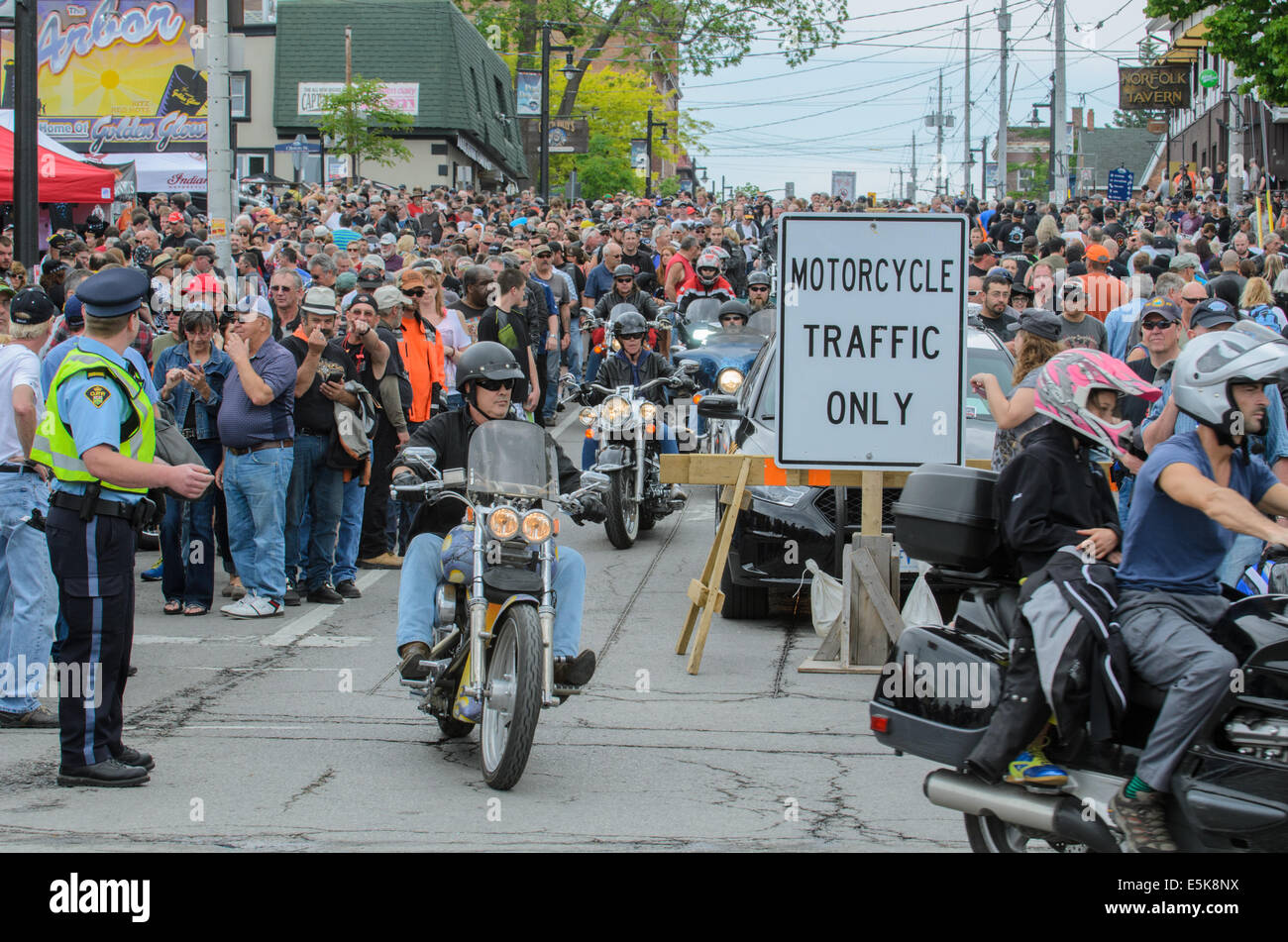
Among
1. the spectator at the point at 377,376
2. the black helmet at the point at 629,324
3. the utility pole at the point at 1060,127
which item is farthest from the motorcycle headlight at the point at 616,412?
the utility pole at the point at 1060,127

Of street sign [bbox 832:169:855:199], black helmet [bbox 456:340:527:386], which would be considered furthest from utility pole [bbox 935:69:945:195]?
black helmet [bbox 456:340:527:386]

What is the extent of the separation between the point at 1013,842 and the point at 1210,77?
159 ft

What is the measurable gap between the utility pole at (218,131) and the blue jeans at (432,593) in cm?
905

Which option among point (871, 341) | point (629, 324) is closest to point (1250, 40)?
point (629, 324)

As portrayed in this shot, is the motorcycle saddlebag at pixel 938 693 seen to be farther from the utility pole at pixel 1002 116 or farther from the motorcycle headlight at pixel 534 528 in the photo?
the utility pole at pixel 1002 116

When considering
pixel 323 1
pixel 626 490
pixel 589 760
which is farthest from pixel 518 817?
pixel 323 1

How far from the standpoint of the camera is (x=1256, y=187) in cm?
3450

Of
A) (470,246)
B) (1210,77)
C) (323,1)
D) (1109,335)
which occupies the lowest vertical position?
(1109,335)

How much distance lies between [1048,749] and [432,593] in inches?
114

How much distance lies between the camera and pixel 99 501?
20.4 ft

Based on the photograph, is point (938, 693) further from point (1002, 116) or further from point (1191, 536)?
point (1002, 116)

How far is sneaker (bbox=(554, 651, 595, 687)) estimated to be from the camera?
21.5ft

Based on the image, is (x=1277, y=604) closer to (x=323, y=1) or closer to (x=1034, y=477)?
(x=1034, y=477)

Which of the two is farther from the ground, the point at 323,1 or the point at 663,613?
the point at 323,1
